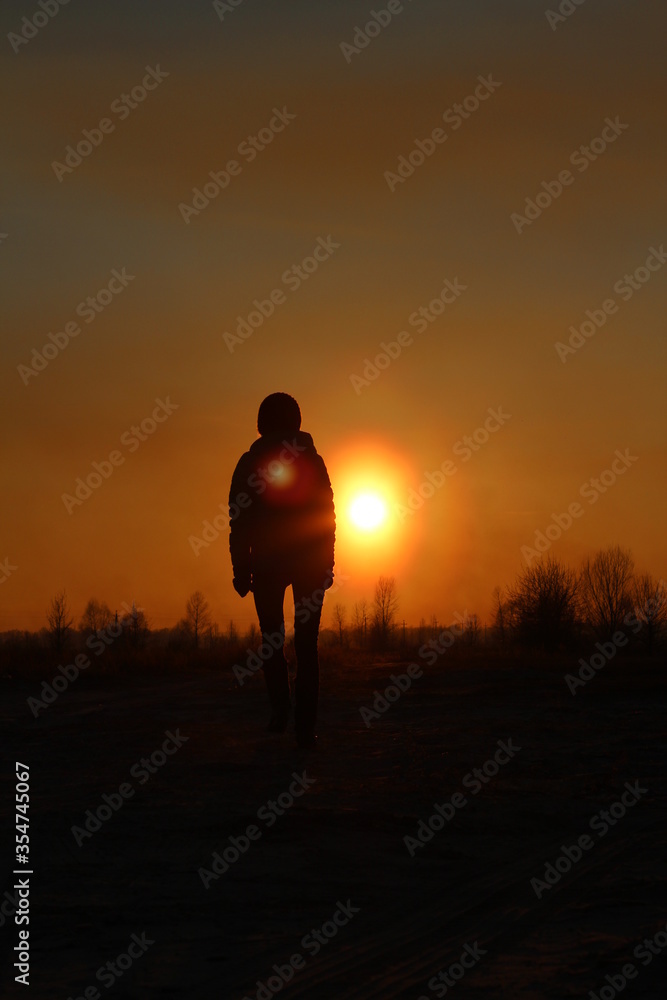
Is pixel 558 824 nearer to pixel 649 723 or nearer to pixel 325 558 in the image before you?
pixel 325 558

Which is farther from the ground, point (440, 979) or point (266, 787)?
point (266, 787)

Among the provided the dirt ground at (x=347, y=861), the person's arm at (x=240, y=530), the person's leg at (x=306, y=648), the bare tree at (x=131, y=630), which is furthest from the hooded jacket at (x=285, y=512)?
the bare tree at (x=131, y=630)

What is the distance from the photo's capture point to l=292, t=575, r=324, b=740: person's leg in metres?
6.69

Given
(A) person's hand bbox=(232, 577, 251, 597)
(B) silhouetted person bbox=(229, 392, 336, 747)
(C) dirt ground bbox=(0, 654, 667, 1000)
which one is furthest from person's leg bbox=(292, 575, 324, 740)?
(A) person's hand bbox=(232, 577, 251, 597)

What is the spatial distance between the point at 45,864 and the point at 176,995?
4.77ft

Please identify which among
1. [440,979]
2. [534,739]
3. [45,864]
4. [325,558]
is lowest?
[440,979]

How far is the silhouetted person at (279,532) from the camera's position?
7098 mm

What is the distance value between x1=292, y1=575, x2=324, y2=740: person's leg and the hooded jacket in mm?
112

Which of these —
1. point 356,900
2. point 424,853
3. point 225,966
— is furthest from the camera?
point 424,853

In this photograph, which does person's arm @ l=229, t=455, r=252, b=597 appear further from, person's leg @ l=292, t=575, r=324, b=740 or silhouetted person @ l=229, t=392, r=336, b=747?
person's leg @ l=292, t=575, r=324, b=740

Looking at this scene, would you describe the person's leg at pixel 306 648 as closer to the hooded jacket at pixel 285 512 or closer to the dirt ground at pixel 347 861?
the hooded jacket at pixel 285 512

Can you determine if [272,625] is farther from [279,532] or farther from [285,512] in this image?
[285,512]

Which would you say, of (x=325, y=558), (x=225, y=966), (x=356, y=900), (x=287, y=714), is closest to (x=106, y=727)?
(x=287, y=714)

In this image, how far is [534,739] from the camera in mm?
7086
